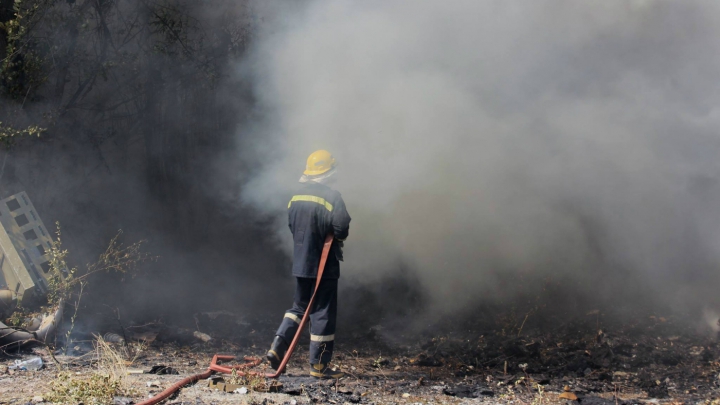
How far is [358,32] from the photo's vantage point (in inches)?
243

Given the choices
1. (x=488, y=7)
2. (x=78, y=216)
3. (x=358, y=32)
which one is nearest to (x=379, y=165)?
(x=358, y=32)

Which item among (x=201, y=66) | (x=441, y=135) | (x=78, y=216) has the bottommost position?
(x=78, y=216)

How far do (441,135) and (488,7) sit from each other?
4.33 feet

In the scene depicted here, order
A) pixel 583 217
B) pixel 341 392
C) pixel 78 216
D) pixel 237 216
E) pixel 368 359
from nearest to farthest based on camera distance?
pixel 341 392 < pixel 368 359 < pixel 583 217 < pixel 78 216 < pixel 237 216

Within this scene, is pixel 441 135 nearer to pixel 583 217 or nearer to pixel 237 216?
pixel 583 217

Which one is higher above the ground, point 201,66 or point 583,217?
point 201,66

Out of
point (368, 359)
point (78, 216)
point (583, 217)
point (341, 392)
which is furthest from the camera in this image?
point (78, 216)

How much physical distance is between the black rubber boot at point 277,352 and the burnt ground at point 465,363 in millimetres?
146

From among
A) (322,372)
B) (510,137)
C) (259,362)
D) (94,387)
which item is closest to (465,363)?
(322,372)

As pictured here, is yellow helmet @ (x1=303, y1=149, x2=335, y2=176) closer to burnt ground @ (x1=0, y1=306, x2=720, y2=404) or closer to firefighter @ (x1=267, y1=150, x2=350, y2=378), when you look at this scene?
firefighter @ (x1=267, y1=150, x2=350, y2=378)

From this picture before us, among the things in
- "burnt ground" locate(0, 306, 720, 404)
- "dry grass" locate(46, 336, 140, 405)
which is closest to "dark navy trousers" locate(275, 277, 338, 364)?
"burnt ground" locate(0, 306, 720, 404)

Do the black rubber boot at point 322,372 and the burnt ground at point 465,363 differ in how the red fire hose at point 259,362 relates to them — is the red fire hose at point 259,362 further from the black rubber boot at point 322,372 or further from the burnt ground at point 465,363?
the black rubber boot at point 322,372

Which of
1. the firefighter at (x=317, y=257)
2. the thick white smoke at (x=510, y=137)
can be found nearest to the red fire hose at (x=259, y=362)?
the firefighter at (x=317, y=257)

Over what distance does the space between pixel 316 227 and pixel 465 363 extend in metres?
1.67
